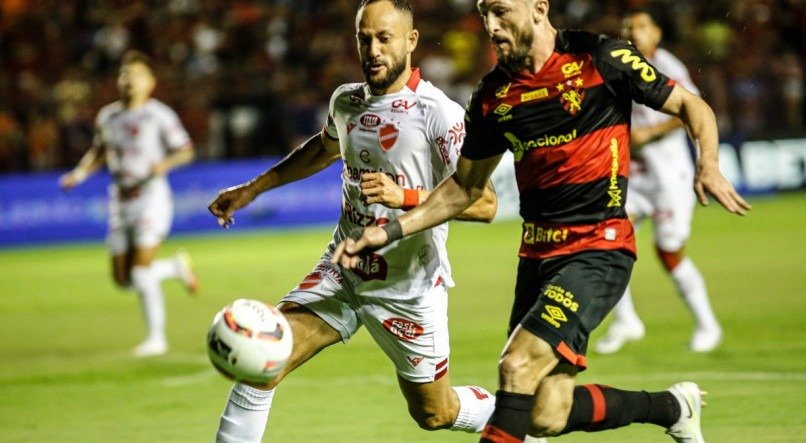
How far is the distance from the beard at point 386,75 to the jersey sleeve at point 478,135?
449 millimetres

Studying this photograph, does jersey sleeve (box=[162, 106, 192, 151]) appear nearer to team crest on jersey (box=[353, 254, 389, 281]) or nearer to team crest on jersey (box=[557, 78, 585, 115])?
team crest on jersey (box=[353, 254, 389, 281])

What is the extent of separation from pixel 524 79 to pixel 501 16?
1.00 feet

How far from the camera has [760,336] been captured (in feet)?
33.8

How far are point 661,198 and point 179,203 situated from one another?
12.2 metres

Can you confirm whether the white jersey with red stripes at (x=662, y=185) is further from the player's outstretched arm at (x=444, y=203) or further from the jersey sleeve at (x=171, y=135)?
the player's outstretched arm at (x=444, y=203)

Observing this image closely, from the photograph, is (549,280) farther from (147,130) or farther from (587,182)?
(147,130)

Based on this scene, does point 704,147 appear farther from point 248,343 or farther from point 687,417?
point 248,343

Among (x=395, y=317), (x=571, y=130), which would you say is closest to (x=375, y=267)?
(x=395, y=317)

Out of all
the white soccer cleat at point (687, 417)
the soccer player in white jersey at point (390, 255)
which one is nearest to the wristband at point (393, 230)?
the soccer player in white jersey at point (390, 255)

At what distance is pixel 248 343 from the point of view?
5266 millimetres

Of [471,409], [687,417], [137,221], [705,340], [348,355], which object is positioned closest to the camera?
[687,417]

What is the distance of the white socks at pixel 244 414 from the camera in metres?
5.84

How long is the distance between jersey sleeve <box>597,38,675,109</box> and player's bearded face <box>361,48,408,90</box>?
3.20 feet

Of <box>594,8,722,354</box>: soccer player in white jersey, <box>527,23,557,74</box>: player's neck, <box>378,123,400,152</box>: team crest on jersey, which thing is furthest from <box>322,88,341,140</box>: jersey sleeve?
<box>594,8,722,354</box>: soccer player in white jersey
